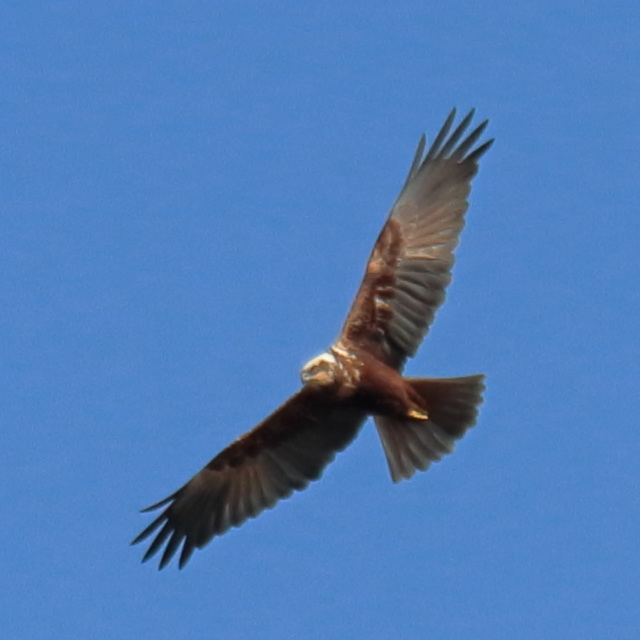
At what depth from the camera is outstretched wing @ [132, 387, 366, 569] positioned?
14180mm

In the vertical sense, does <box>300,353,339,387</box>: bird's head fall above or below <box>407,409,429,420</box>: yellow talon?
above

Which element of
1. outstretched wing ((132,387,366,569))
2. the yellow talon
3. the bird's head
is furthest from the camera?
outstretched wing ((132,387,366,569))

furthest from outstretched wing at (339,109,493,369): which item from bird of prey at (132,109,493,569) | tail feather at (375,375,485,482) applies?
tail feather at (375,375,485,482)

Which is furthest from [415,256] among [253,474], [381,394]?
[253,474]

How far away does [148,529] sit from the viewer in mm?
14555

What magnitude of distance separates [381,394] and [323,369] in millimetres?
521

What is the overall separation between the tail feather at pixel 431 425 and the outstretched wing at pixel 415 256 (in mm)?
487

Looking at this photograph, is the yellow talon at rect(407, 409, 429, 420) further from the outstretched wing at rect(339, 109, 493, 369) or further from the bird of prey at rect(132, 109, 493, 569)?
the outstretched wing at rect(339, 109, 493, 369)

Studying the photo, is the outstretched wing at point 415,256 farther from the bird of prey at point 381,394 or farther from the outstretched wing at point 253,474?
the outstretched wing at point 253,474

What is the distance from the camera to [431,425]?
1391 cm

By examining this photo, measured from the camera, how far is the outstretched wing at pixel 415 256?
1390 cm

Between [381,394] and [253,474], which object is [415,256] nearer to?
[381,394]

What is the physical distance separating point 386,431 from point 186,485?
1853 mm

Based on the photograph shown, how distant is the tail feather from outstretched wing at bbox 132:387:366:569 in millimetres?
384
